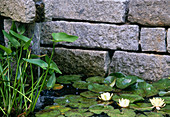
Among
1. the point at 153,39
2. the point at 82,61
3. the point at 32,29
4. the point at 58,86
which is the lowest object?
the point at 58,86

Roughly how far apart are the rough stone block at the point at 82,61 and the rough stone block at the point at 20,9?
0.92m

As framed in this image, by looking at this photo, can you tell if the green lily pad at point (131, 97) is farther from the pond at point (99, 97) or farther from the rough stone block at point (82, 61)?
the rough stone block at point (82, 61)

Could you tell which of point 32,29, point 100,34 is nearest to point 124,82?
point 100,34

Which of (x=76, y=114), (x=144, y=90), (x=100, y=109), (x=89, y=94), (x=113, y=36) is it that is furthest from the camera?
(x=113, y=36)

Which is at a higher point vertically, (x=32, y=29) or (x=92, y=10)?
(x=92, y=10)

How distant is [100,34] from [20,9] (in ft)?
3.60

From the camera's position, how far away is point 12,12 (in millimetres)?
2104

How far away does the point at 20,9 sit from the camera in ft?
6.71

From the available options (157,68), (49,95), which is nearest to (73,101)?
(49,95)

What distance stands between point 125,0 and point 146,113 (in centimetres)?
141

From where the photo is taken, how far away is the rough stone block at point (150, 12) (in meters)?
2.59

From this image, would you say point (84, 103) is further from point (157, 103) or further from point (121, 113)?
point (157, 103)

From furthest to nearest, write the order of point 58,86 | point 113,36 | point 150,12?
point 113,36
point 150,12
point 58,86

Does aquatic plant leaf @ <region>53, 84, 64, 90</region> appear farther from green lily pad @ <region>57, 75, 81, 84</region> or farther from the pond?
green lily pad @ <region>57, 75, 81, 84</region>
